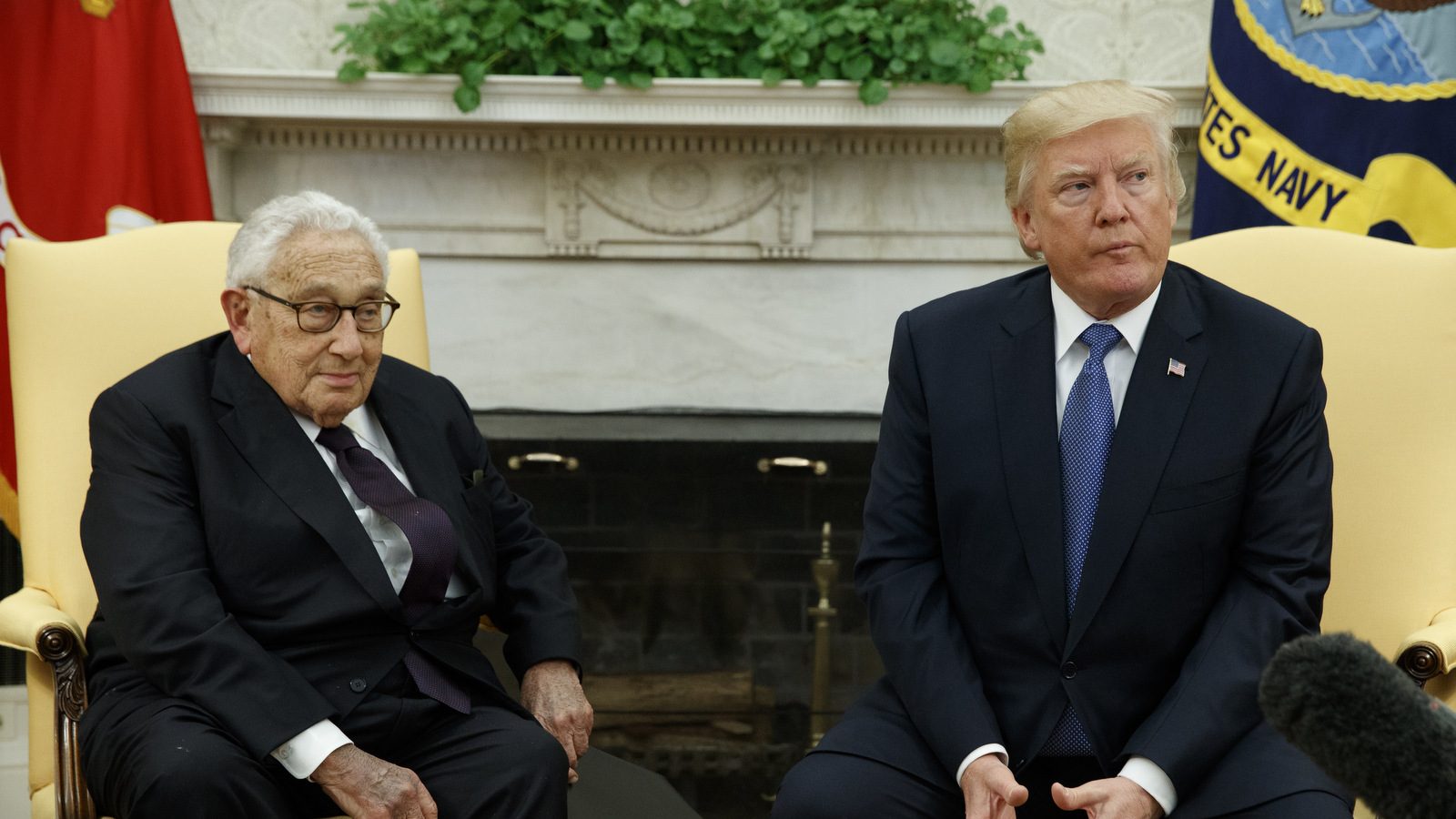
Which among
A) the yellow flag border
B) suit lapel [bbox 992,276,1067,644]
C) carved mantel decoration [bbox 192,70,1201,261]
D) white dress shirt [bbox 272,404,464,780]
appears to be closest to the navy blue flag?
the yellow flag border

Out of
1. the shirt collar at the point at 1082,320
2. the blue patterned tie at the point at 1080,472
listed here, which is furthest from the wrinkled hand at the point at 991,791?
the shirt collar at the point at 1082,320

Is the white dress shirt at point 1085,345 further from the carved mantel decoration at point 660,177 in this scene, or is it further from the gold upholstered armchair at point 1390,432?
the carved mantel decoration at point 660,177

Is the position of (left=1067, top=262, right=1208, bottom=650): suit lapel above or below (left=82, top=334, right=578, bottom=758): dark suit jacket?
above

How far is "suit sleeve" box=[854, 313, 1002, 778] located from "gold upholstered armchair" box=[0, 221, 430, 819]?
0.97 m

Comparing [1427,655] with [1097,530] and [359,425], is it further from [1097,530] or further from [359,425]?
[359,425]

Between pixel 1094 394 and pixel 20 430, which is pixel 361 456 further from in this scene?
pixel 1094 394

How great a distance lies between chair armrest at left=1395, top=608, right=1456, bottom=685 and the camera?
1.77 metres

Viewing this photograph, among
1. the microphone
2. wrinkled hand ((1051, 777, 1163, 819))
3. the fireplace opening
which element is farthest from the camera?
the fireplace opening

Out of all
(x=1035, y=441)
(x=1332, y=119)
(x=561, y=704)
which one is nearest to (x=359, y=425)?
(x=561, y=704)

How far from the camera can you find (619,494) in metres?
3.40

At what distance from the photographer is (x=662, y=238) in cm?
349

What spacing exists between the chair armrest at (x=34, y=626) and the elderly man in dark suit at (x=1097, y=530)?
3.31 feet

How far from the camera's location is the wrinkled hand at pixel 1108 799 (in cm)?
154

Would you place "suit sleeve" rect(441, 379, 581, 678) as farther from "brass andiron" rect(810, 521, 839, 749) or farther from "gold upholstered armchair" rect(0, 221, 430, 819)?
"brass andiron" rect(810, 521, 839, 749)
